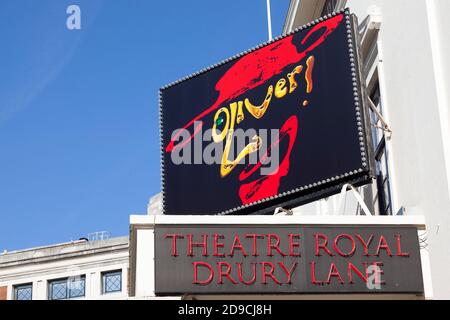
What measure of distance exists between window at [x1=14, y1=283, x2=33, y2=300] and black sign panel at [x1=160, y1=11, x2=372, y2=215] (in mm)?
42387

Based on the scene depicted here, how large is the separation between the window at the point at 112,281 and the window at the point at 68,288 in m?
1.19

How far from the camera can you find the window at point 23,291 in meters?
56.8

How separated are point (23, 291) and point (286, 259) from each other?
48.0m

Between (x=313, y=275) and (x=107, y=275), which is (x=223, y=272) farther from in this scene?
(x=107, y=275)

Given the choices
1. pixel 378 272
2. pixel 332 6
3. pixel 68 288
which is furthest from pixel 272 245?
pixel 68 288

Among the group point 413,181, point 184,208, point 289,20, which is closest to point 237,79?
point 184,208

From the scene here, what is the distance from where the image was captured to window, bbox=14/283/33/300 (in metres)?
56.8

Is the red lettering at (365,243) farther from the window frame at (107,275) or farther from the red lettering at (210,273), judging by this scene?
the window frame at (107,275)

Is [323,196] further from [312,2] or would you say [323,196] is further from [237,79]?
[312,2]

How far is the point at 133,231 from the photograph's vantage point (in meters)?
11.5

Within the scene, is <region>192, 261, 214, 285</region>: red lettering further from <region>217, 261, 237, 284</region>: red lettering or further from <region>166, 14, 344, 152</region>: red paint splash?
<region>166, 14, 344, 152</region>: red paint splash

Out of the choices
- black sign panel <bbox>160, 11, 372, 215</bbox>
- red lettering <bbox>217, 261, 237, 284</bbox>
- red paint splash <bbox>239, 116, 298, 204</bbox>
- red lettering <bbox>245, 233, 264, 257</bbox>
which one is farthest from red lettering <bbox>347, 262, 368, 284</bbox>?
red paint splash <bbox>239, 116, 298, 204</bbox>

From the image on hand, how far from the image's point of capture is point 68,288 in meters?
55.8

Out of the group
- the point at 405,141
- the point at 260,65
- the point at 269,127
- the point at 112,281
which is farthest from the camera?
→ the point at 112,281
